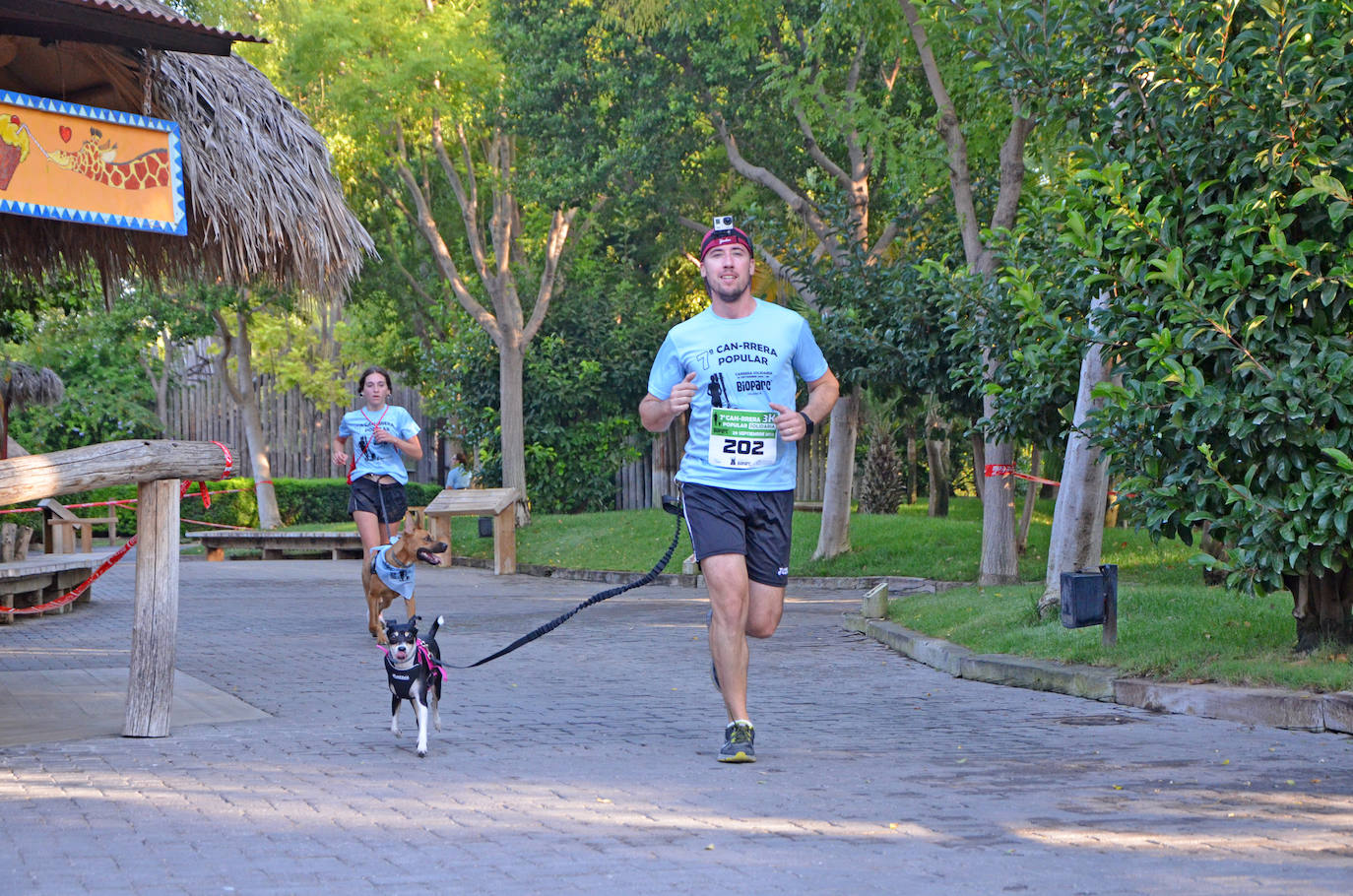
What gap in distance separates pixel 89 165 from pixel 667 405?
3.46 metres

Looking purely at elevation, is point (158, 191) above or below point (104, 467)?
above

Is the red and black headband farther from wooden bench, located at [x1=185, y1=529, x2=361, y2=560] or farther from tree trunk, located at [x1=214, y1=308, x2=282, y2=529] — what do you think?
tree trunk, located at [x1=214, y1=308, x2=282, y2=529]

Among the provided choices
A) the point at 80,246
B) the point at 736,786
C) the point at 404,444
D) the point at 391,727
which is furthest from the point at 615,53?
the point at 736,786

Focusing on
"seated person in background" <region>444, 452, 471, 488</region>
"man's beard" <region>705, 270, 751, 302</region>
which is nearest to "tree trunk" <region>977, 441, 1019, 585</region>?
"man's beard" <region>705, 270, 751, 302</region>

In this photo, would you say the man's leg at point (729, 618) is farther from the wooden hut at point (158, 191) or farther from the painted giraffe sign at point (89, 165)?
the painted giraffe sign at point (89, 165)

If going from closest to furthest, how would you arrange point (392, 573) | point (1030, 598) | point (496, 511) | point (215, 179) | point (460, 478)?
point (215, 179) < point (392, 573) < point (1030, 598) < point (496, 511) < point (460, 478)

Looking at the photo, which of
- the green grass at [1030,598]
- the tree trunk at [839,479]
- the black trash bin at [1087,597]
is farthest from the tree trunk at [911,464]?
the black trash bin at [1087,597]

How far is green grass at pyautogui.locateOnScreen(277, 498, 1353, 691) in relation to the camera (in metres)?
8.40

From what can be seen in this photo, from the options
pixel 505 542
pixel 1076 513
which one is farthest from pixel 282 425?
pixel 1076 513

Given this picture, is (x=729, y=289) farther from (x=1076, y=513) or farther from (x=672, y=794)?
(x=1076, y=513)

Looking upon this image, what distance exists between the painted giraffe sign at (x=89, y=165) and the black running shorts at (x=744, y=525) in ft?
11.7

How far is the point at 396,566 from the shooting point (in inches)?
419

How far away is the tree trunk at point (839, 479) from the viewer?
19.1 metres

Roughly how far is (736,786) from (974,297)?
28.6 feet
